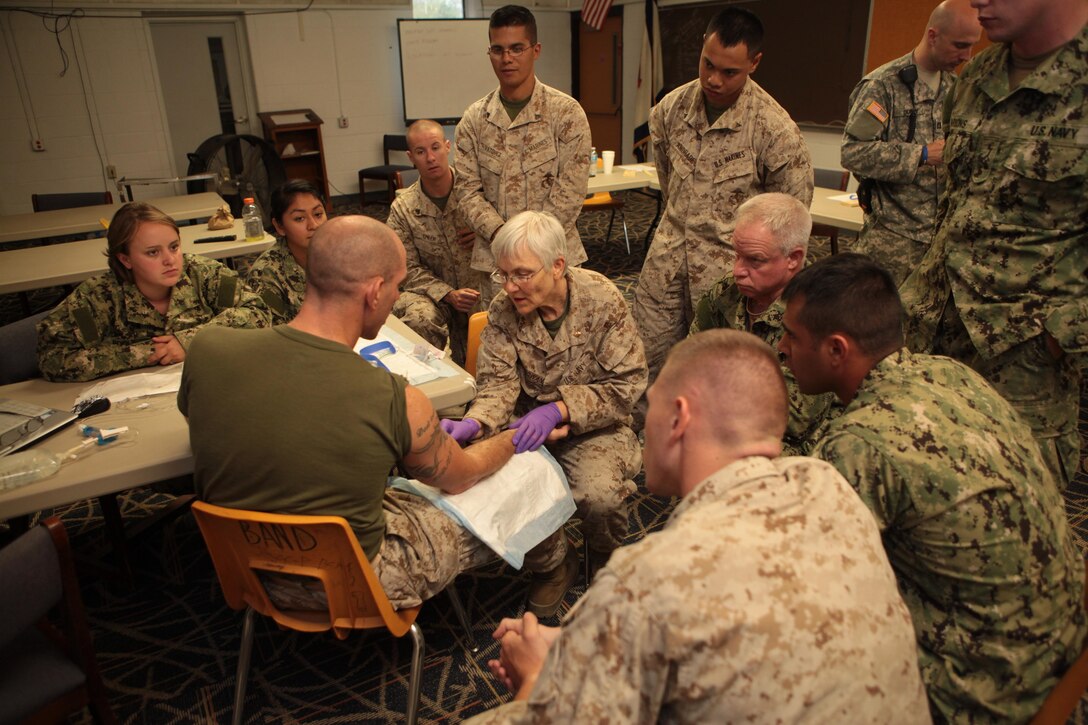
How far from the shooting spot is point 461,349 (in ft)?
11.8

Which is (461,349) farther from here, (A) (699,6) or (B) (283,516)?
(A) (699,6)

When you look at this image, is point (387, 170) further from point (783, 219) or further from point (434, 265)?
point (783, 219)

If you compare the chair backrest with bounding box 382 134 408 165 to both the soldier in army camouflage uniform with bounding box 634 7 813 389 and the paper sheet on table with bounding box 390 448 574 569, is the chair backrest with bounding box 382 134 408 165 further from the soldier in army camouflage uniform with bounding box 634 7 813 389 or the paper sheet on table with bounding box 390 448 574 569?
the paper sheet on table with bounding box 390 448 574 569

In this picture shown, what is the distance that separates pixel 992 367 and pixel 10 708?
2404 mm

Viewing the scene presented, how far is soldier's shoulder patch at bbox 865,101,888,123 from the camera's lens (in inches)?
114

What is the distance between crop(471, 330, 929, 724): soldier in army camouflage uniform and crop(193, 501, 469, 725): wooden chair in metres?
0.68

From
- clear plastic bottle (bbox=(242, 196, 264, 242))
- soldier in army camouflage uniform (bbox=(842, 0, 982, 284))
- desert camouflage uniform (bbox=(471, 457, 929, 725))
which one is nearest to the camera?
desert camouflage uniform (bbox=(471, 457, 929, 725))

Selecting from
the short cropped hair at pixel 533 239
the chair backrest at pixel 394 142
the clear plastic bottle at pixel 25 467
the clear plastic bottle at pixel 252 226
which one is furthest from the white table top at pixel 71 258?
the chair backrest at pixel 394 142

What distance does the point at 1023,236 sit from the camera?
1856 mm

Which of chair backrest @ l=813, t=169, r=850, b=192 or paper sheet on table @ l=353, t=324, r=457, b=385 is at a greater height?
chair backrest @ l=813, t=169, r=850, b=192

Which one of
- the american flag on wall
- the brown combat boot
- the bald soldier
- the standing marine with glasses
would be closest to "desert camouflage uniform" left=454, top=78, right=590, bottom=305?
the standing marine with glasses

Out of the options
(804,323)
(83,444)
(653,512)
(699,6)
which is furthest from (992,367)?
(699,6)

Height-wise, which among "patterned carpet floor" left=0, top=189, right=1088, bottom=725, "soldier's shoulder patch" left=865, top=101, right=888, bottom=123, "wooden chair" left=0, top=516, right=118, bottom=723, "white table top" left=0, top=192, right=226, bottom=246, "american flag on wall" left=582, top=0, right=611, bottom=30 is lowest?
"patterned carpet floor" left=0, top=189, right=1088, bottom=725

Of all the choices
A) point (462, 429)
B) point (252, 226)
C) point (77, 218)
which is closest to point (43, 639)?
point (462, 429)
